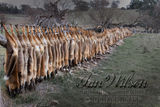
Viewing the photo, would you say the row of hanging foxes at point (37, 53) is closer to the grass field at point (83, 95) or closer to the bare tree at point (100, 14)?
the grass field at point (83, 95)

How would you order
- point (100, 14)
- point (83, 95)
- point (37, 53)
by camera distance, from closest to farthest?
point (83, 95), point (37, 53), point (100, 14)

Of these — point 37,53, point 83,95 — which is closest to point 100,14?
point 37,53

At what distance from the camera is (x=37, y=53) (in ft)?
7.20

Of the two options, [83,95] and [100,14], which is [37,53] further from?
[100,14]

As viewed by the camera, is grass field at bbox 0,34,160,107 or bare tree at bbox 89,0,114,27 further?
bare tree at bbox 89,0,114,27

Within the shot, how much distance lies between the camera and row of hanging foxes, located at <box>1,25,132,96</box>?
180 centimetres

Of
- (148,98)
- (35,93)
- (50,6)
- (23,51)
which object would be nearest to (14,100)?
(35,93)

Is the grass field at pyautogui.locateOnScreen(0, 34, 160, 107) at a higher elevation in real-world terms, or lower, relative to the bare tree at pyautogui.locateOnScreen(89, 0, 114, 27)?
lower

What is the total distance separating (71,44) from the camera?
317cm

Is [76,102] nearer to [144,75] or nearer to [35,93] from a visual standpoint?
[35,93]

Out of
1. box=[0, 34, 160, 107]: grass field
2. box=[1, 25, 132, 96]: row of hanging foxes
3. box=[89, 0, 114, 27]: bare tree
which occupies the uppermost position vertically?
box=[89, 0, 114, 27]: bare tree

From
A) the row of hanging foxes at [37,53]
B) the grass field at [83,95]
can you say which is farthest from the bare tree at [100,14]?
the grass field at [83,95]

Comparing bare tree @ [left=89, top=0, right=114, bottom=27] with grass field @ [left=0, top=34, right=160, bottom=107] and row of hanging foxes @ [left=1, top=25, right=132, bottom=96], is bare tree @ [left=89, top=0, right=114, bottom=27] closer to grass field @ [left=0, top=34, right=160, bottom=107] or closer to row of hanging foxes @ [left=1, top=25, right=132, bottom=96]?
row of hanging foxes @ [left=1, top=25, right=132, bottom=96]

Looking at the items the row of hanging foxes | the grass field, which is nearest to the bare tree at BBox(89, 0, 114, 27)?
the row of hanging foxes
